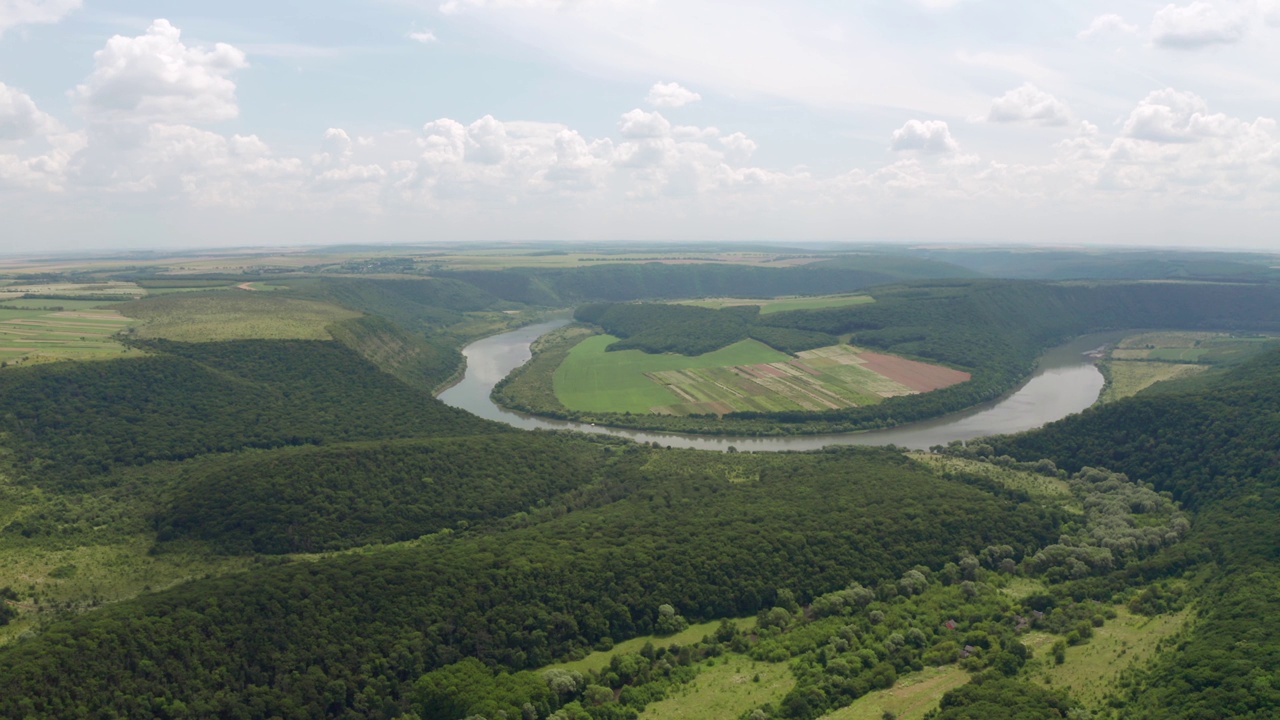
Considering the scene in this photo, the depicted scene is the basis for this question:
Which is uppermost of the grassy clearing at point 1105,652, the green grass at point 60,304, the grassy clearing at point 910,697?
the green grass at point 60,304

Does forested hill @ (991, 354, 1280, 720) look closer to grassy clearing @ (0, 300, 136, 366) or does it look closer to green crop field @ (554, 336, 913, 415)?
green crop field @ (554, 336, 913, 415)

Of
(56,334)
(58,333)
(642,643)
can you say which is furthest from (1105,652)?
(58,333)

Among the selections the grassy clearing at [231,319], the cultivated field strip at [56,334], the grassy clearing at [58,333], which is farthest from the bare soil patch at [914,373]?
the cultivated field strip at [56,334]

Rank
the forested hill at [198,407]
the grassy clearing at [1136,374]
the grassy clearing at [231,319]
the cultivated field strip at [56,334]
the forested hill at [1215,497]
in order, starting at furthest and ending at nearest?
the grassy clearing at [1136,374]
the grassy clearing at [231,319]
the cultivated field strip at [56,334]
the forested hill at [198,407]
the forested hill at [1215,497]

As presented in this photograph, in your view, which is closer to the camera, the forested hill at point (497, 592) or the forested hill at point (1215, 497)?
the forested hill at point (1215, 497)

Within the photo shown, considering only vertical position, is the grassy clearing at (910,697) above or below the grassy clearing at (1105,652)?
below

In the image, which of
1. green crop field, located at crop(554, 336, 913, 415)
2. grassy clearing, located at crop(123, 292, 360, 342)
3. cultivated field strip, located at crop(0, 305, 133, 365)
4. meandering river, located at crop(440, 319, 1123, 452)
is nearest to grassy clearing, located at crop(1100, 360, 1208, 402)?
meandering river, located at crop(440, 319, 1123, 452)

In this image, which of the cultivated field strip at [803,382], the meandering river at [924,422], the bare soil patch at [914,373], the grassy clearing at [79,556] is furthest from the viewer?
the bare soil patch at [914,373]

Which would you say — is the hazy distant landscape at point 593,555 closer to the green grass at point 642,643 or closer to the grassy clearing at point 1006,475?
the green grass at point 642,643

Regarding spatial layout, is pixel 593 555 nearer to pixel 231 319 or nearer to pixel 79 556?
pixel 79 556
